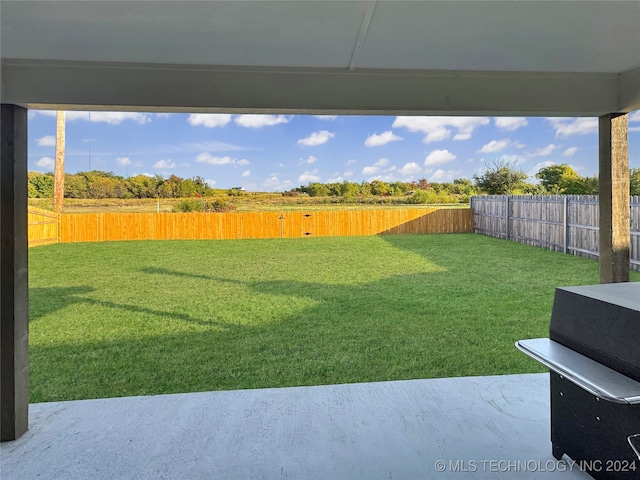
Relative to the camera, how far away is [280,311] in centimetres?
497

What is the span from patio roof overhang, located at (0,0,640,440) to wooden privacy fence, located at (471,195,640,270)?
4606mm

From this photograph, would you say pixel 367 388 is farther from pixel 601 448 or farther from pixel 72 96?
pixel 72 96

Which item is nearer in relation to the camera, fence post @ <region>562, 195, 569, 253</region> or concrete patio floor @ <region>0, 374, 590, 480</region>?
concrete patio floor @ <region>0, 374, 590, 480</region>

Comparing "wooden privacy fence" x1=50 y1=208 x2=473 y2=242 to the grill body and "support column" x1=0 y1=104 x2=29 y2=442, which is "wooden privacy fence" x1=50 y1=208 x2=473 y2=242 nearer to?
"support column" x1=0 y1=104 x2=29 y2=442

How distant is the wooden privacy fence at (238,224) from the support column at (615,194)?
21.3ft

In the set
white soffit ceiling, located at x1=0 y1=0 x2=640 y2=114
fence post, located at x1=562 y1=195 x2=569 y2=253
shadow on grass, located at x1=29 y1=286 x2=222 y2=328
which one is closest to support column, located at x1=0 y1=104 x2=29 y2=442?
white soffit ceiling, located at x1=0 y1=0 x2=640 y2=114

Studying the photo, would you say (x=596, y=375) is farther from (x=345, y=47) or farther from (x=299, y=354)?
(x=299, y=354)

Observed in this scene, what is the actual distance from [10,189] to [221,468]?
148cm

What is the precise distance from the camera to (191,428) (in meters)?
1.93

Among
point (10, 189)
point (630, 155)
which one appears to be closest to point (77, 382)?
point (10, 189)

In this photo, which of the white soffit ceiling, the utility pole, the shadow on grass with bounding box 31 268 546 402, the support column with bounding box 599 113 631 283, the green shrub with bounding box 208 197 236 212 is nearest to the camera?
the white soffit ceiling

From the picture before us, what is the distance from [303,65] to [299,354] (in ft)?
8.66

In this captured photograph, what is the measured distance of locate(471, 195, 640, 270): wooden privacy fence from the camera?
6.29 meters

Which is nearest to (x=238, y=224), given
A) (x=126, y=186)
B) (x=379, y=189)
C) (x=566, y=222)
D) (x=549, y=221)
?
(x=126, y=186)
